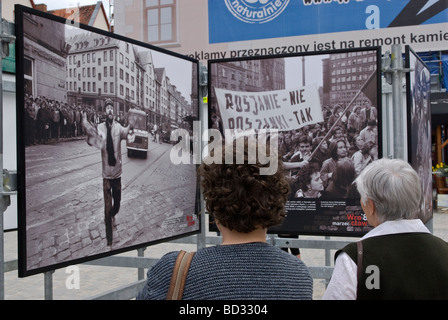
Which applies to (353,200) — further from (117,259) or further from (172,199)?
(117,259)

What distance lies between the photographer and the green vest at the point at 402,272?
5.73 feet

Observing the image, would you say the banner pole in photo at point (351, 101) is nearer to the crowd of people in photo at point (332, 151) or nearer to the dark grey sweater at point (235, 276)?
the crowd of people in photo at point (332, 151)

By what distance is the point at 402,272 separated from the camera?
5.77ft

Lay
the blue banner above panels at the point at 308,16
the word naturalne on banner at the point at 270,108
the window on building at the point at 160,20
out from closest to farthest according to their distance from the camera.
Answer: the word naturalne on banner at the point at 270,108 → the blue banner above panels at the point at 308,16 → the window on building at the point at 160,20

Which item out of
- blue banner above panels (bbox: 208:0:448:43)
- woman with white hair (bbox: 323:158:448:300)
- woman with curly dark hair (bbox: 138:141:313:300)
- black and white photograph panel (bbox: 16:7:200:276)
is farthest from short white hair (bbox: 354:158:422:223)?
blue banner above panels (bbox: 208:0:448:43)

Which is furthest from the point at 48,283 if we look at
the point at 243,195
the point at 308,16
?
the point at 308,16

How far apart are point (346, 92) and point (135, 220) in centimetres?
168

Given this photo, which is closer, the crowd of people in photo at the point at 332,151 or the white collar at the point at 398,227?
the white collar at the point at 398,227

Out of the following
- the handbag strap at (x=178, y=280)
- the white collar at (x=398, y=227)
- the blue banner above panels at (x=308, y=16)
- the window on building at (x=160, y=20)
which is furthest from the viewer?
the window on building at (x=160, y=20)

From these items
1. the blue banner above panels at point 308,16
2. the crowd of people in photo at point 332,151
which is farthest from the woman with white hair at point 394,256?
the blue banner above panels at point 308,16

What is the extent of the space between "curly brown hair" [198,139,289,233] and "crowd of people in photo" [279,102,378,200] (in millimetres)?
2024

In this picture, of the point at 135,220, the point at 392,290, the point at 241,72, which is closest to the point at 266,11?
the point at 241,72

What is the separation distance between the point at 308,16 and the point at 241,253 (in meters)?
13.8

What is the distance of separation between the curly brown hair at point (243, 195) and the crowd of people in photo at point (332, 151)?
2.02 metres
